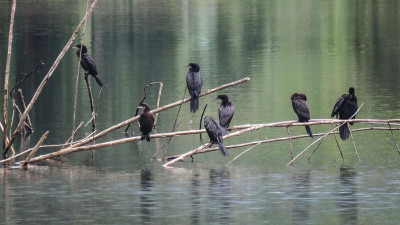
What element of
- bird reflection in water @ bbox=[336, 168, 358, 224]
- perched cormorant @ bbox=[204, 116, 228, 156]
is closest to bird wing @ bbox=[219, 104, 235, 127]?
perched cormorant @ bbox=[204, 116, 228, 156]

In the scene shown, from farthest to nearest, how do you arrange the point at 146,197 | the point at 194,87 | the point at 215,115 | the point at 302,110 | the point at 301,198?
the point at 215,115
the point at 194,87
the point at 302,110
the point at 146,197
the point at 301,198

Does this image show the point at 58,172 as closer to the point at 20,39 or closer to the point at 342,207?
the point at 342,207

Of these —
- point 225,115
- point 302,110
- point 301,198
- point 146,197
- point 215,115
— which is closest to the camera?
point 301,198

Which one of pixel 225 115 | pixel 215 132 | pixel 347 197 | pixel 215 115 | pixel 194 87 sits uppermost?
pixel 194 87

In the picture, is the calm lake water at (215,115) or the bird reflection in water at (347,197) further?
the calm lake water at (215,115)

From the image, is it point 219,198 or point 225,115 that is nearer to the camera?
point 219,198

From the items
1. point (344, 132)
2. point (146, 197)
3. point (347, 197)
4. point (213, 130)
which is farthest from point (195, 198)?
point (344, 132)

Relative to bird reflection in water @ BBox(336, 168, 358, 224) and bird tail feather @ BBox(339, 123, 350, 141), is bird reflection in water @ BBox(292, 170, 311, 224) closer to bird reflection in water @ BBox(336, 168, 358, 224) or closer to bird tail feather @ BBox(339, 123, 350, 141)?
bird reflection in water @ BBox(336, 168, 358, 224)

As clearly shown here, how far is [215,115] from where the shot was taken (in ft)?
95.8

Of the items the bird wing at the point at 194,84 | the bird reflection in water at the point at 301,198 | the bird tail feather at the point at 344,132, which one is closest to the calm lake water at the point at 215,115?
the bird reflection in water at the point at 301,198

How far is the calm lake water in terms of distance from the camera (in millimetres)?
18062

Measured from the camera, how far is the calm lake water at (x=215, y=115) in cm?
1806

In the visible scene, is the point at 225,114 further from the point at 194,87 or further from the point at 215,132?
the point at 194,87

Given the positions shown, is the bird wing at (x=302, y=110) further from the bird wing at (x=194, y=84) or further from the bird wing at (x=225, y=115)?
the bird wing at (x=194, y=84)
